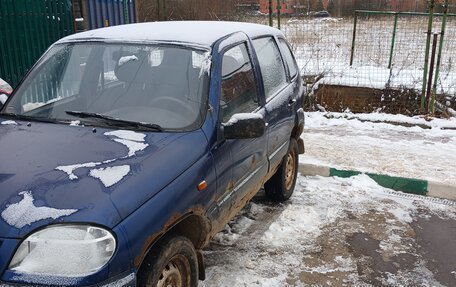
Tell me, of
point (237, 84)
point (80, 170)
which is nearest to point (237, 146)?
point (237, 84)

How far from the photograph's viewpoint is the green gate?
7.73 m

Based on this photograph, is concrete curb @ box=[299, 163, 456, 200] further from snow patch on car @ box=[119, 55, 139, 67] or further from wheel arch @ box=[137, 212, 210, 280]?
snow patch on car @ box=[119, 55, 139, 67]

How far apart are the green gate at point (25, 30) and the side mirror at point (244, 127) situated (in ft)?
19.8

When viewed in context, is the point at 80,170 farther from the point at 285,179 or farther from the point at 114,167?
the point at 285,179

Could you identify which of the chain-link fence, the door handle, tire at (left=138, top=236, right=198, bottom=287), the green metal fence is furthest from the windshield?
the green metal fence

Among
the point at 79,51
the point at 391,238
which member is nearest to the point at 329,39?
the point at 391,238

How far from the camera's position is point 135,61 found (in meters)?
3.49

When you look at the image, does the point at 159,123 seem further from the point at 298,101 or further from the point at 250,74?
the point at 298,101

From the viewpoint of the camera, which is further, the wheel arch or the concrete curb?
the concrete curb

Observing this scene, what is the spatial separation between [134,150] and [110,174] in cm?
30

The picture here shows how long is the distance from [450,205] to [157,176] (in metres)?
4.00

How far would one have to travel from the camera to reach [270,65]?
14.9 ft

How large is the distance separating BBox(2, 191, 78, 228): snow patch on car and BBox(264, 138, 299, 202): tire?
3.08m

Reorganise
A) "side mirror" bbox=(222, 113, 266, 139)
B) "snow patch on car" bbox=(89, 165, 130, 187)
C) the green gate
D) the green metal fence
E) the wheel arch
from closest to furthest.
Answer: "snow patch on car" bbox=(89, 165, 130, 187) → the wheel arch → "side mirror" bbox=(222, 113, 266, 139) → the green gate → the green metal fence
